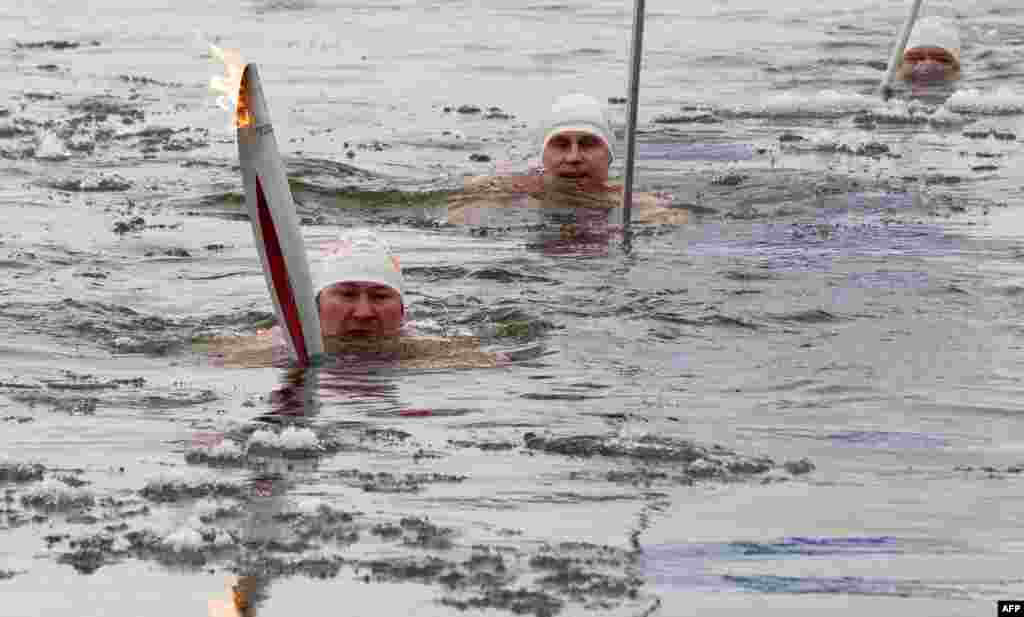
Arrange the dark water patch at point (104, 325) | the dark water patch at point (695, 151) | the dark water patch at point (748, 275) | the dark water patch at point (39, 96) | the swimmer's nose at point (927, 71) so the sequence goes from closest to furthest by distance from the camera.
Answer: the dark water patch at point (104, 325) → the dark water patch at point (748, 275) → the dark water patch at point (695, 151) → the dark water patch at point (39, 96) → the swimmer's nose at point (927, 71)

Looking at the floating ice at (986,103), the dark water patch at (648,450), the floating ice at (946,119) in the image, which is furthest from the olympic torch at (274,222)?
the floating ice at (986,103)

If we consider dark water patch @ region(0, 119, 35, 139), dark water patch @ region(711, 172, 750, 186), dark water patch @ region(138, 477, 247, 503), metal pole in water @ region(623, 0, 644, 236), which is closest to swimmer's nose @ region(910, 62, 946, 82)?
dark water patch @ region(711, 172, 750, 186)

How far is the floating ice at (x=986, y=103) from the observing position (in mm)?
20969

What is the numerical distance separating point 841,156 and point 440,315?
638 cm

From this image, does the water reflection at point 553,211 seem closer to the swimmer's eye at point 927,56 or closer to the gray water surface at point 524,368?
the gray water surface at point 524,368

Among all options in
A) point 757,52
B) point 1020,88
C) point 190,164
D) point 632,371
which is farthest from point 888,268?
point 757,52

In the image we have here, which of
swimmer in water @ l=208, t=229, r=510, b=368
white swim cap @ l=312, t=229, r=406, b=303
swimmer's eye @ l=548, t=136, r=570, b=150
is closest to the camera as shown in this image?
swimmer in water @ l=208, t=229, r=510, b=368

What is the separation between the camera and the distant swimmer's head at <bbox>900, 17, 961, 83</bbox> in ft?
75.2

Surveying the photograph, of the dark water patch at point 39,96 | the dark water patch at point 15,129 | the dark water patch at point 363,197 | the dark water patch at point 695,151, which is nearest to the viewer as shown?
the dark water patch at point 363,197

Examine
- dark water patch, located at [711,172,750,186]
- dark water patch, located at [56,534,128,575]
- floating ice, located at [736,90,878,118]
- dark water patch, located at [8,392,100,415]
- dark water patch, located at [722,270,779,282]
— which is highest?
floating ice, located at [736,90,878,118]

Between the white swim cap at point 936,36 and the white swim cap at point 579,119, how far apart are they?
6854 millimetres

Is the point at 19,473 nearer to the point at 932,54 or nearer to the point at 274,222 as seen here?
the point at 274,222

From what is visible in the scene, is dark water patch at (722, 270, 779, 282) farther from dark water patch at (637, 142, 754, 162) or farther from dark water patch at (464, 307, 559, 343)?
dark water patch at (637, 142, 754, 162)

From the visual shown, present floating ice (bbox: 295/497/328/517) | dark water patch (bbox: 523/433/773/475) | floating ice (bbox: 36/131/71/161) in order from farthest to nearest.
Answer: floating ice (bbox: 36/131/71/161)
dark water patch (bbox: 523/433/773/475)
floating ice (bbox: 295/497/328/517)
